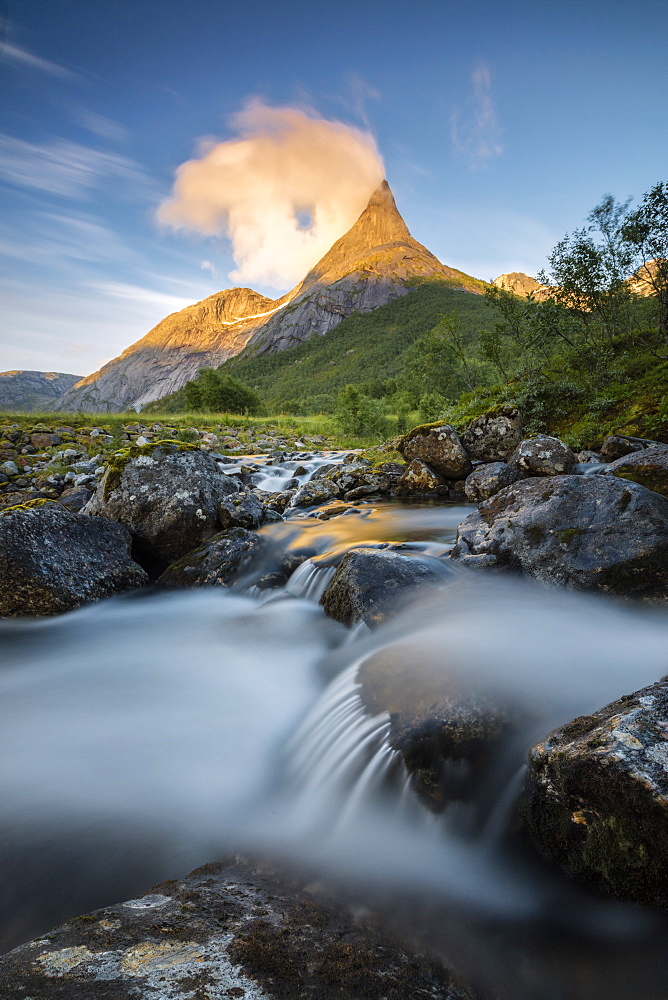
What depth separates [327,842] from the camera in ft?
8.64

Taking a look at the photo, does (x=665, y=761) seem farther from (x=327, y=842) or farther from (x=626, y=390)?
(x=626, y=390)

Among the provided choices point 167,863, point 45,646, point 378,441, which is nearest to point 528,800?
point 167,863

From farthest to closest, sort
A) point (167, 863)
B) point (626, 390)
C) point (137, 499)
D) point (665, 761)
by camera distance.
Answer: point (626, 390) < point (137, 499) < point (167, 863) < point (665, 761)

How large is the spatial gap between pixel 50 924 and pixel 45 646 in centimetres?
427

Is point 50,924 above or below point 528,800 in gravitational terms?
below

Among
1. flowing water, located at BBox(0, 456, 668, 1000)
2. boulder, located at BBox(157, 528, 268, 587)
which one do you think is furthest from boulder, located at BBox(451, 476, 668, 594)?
boulder, located at BBox(157, 528, 268, 587)

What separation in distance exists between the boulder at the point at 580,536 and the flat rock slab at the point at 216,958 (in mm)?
4390

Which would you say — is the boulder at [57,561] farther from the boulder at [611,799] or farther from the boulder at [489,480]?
the boulder at [489,480]

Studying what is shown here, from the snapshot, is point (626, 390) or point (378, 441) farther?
point (378, 441)

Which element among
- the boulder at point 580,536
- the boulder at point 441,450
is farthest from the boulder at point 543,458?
the boulder at point 580,536

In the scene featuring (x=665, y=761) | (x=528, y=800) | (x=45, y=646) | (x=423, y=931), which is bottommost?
(x=45, y=646)

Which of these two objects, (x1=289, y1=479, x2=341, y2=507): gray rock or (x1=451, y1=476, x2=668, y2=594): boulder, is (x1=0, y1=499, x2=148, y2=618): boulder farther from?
(x1=451, y1=476, x2=668, y2=594): boulder

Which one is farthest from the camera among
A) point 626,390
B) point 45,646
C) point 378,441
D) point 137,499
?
point 378,441

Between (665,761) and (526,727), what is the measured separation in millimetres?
1109
